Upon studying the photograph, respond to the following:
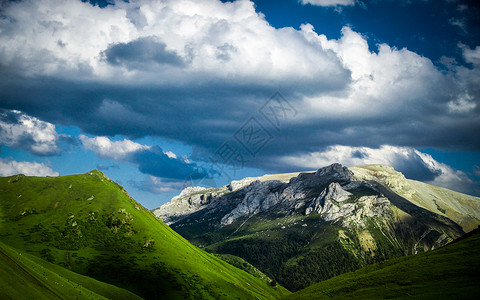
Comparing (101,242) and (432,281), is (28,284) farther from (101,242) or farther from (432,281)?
(101,242)

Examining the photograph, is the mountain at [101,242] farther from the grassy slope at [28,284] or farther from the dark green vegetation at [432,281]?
the dark green vegetation at [432,281]

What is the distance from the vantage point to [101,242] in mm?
156250

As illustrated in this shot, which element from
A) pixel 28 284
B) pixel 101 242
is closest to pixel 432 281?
pixel 28 284

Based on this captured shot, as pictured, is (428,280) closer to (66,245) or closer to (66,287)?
(66,287)

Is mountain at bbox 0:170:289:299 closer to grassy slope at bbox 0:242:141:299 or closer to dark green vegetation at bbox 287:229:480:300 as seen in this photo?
grassy slope at bbox 0:242:141:299

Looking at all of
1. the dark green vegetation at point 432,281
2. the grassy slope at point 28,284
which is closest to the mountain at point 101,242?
the grassy slope at point 28,284

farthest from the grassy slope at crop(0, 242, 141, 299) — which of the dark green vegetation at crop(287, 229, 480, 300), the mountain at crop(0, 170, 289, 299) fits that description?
the dark green vegetation at crop(287, 229, 480, 300)

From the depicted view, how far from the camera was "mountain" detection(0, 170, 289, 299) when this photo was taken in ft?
427

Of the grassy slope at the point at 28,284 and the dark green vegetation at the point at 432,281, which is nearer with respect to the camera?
the grassy slope at the point at 28,284

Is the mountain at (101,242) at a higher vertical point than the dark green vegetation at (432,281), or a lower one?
lower

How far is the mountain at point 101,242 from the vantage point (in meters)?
130

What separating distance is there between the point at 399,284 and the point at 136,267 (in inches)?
4265

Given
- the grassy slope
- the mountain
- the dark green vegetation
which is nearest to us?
the grassy slope

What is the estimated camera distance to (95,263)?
136 m
